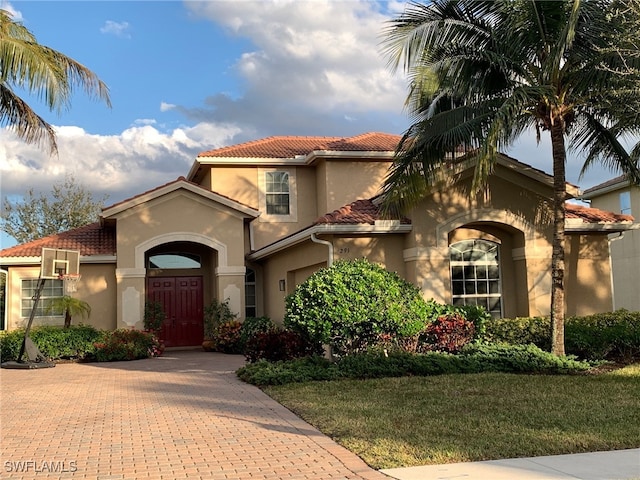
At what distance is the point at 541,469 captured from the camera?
6.38 meters

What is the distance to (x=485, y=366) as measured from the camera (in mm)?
12688

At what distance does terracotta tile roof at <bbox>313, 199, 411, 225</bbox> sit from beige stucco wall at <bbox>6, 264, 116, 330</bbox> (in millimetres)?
8310

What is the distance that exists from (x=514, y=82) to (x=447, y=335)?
5452 mm

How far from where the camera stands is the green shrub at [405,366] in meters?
12.1

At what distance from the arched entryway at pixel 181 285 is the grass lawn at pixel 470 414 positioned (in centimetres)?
1059

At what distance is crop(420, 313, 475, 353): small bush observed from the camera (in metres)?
13.8

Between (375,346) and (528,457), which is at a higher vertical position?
(375,346)

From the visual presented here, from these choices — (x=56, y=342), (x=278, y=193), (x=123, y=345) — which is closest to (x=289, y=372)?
(x=123, y=345)

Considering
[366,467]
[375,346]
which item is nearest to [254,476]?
[366,467]

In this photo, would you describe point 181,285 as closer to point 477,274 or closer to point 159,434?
point 477,274

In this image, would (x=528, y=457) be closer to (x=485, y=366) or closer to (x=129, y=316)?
(x=485, y=366)

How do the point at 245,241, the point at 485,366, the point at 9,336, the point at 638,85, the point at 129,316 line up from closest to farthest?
the point at 638,85 < the point at 485,366 < the point at 9,336 < the point at 129,316 < the point at 245,241

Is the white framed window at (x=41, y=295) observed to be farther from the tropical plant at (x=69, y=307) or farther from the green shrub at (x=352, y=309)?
the green shrub at (x=352, y=309)

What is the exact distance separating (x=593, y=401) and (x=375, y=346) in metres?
4.69
